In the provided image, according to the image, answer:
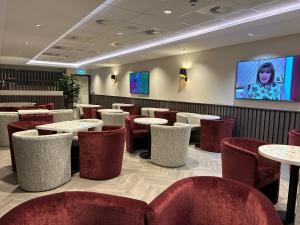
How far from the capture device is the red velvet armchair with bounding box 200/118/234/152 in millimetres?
5301

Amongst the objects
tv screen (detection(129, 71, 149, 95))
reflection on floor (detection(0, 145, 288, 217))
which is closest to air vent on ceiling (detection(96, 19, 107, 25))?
reflection on floor (detection(0, 145, 288, 217))

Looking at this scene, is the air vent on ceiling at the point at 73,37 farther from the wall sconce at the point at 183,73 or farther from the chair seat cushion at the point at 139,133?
the wall sconce at the point at 183,73

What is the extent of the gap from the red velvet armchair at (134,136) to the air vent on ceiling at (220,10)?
2622 mm

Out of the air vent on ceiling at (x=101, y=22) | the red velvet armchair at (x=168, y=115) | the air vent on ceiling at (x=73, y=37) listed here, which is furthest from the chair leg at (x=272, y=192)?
the air vent on ceiling at (x=73, y=37)

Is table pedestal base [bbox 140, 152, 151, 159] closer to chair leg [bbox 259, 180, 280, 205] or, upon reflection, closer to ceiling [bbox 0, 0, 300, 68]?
chair leg [bbox 259, 180, 280, 205]

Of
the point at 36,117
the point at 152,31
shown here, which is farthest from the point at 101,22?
the point at 36,117

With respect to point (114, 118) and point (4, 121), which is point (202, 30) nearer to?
point (114, 118)

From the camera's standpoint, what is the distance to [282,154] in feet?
7.75

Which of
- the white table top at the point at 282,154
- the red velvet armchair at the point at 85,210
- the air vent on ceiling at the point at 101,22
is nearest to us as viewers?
the red velvet armchair at the point at 85,210

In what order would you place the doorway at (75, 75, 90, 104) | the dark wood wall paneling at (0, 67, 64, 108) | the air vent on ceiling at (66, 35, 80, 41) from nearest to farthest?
Result: the air vent on ceiling at (66, 35, 80, 41) → the dark wood wall paneling at (0, 67, 64, 108) → the doorway at (75, 75, 90, 104)

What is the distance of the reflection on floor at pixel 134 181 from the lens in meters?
3.07

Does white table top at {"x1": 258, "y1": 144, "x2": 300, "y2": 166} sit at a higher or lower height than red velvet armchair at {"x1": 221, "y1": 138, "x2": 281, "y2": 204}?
higher

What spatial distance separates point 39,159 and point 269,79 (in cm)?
487

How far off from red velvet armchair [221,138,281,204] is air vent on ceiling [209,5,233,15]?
2.34m
